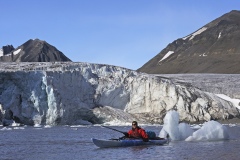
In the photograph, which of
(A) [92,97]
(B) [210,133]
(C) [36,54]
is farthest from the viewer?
(C) [36,54]

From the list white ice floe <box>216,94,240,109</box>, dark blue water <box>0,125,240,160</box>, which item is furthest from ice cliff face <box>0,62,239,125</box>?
dark blue water <box>0,125,240,160</box>

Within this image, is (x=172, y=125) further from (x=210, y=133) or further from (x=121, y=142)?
(x=121, y=142)

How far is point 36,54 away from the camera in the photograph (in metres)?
104

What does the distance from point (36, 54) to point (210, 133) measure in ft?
262

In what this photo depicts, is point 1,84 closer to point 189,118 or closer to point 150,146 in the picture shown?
point 189,118

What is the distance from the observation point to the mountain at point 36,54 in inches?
4051

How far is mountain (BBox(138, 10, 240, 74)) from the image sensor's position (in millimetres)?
130175

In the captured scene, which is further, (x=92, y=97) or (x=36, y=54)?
(x=36, y=54)

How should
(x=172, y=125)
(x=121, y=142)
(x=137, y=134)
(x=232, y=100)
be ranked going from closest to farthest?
(x=121, y=142) < (x=137, y=134) < (x=172, y=125) < (x=232, y=100)

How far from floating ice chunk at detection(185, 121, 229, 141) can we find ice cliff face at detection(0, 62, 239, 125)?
20.4m

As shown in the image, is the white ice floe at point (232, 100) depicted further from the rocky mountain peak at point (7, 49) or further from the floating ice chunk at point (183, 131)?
the rocky mountain peak at point (7, 49)

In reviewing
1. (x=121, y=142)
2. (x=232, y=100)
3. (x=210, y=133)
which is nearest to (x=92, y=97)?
(x=232, y=100)

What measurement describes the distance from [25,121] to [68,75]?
6207 millimetres

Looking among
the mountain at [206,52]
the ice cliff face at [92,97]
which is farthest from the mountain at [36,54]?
the ice cliff face at [92,97]
